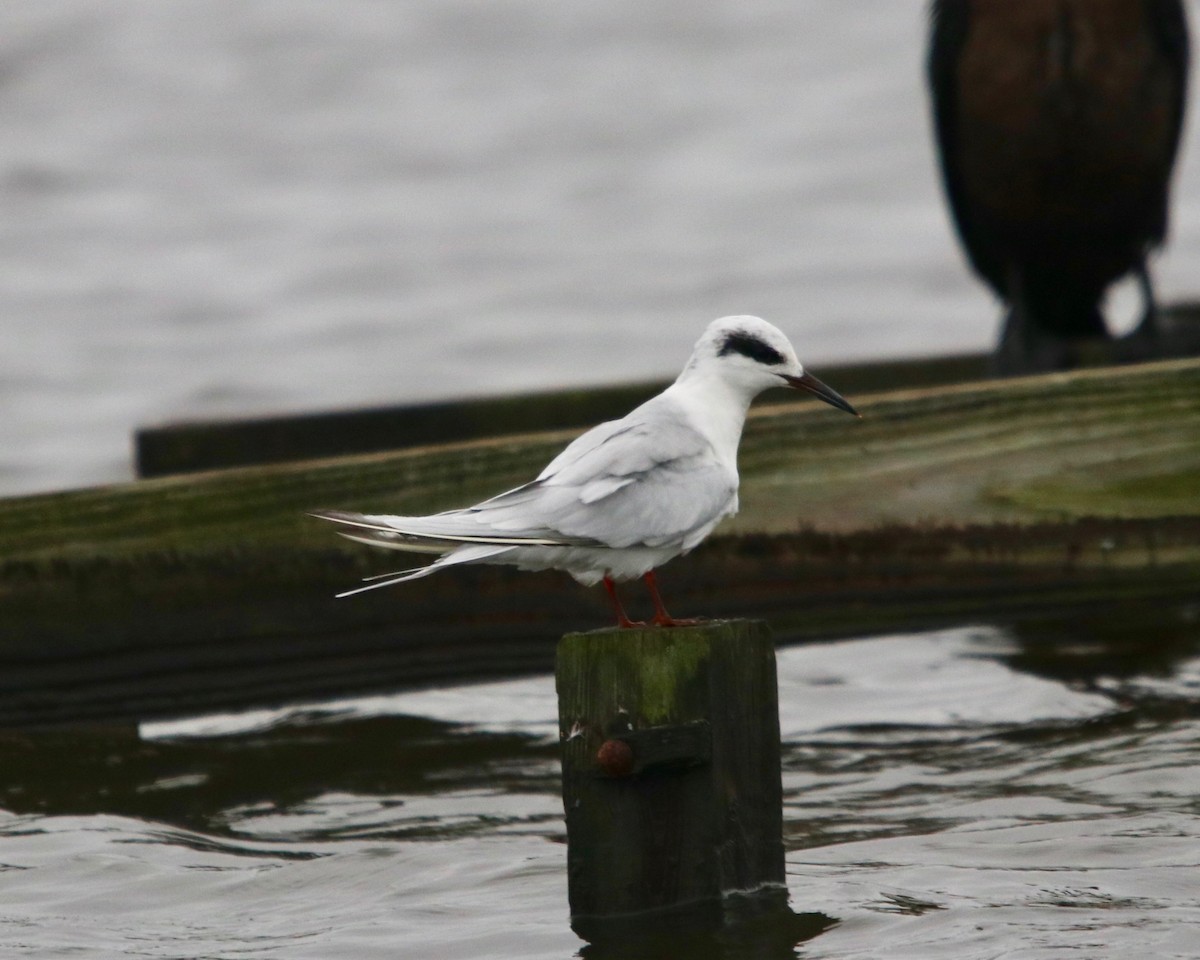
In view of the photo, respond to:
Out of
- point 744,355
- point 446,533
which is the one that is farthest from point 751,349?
point 446,533

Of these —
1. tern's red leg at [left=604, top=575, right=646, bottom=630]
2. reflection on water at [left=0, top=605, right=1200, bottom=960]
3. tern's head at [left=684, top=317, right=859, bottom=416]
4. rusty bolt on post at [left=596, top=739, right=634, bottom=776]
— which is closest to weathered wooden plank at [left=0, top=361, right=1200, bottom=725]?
reflection on water at [left=0, top=605, right=1200, bottom=960]

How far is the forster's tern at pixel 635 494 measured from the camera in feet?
9.08

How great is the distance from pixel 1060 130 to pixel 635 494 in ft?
11.3

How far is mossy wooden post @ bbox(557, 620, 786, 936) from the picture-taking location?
9.12 feet

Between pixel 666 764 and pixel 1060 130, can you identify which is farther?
pixel 1060 130

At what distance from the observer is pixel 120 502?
3.62 m

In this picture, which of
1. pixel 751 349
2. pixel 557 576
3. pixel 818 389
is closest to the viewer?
pixel 751 349

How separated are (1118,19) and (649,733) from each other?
382 cm

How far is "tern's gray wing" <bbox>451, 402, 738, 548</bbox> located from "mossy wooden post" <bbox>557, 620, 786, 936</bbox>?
16 cm

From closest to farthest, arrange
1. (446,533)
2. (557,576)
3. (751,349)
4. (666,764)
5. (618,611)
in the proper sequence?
(446,533) → (666,764) → (618,611) → (751,349) → (557,576)

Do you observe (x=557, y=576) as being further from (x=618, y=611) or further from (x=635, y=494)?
(x=635, y=494)

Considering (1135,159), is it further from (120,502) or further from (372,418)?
(120,502)

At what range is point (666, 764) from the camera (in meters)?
2.79

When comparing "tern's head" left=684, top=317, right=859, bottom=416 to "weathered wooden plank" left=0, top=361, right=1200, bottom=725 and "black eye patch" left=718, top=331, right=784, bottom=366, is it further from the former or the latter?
"weathered wooden plank" left=0, top=361, right=1200, bottom=725
